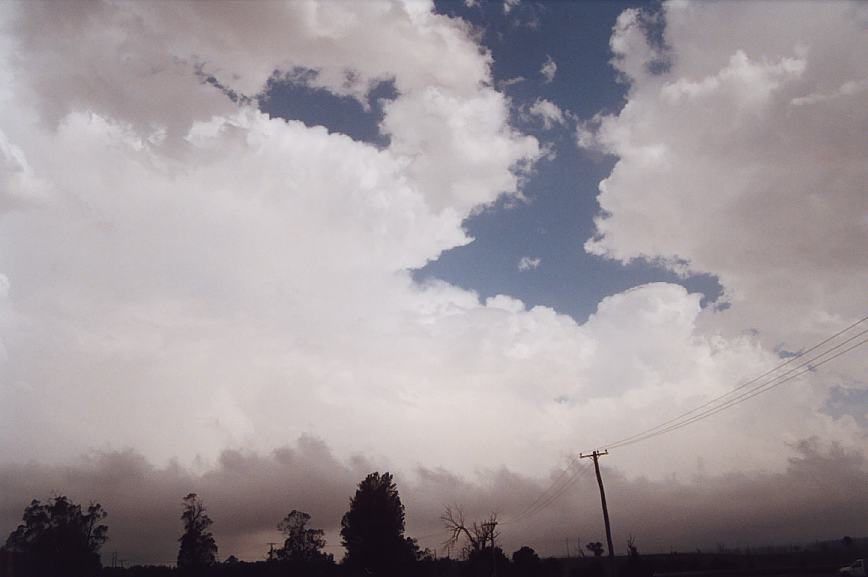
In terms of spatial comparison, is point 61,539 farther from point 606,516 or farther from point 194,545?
point 606,516

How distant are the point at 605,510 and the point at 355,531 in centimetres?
5063

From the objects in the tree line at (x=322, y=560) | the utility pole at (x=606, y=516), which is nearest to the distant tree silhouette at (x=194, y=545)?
the tree line at (x=322, y=560)

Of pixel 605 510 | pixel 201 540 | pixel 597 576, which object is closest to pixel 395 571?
pixel 597 576

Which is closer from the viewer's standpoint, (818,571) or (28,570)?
(818,571)

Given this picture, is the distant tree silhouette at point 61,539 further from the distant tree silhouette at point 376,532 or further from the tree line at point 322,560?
the distant tree silhouette at point 376,532

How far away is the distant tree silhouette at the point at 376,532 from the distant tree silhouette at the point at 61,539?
1639 inches

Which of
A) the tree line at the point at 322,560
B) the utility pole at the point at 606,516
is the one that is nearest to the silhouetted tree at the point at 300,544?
the tree line at the point at 322,560

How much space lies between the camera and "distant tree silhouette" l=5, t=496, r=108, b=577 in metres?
89.8

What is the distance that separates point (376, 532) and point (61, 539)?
5105cm

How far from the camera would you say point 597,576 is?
7825 centimetres

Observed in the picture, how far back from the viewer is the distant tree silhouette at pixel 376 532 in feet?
275

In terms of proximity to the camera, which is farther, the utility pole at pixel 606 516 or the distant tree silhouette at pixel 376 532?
the distant tree silhouette at pixel 376 532

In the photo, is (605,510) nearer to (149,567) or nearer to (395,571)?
(395,571)

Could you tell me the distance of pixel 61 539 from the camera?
9262cm
